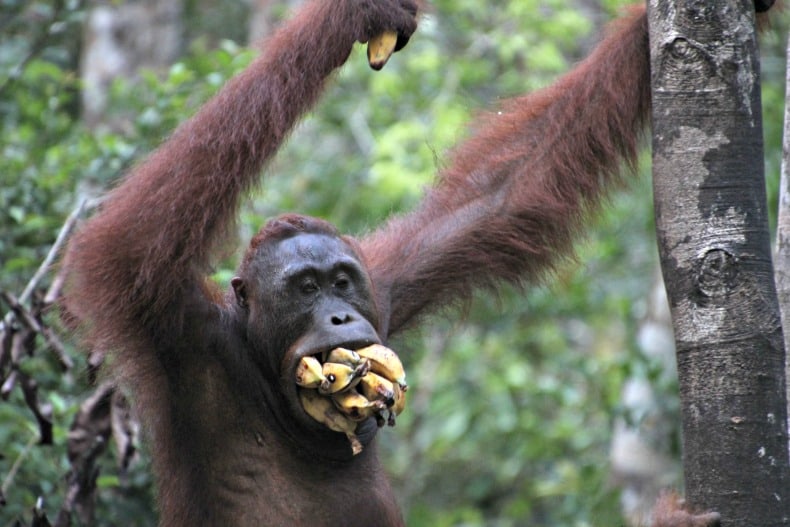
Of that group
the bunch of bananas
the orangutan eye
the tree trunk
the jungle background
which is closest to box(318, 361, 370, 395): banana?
the bunch of bananas

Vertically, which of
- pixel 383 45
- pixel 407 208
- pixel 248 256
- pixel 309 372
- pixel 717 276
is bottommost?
pixel 309 372

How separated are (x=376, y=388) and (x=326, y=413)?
231 millimetres

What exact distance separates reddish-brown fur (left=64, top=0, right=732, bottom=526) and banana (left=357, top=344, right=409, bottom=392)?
1.56 feet

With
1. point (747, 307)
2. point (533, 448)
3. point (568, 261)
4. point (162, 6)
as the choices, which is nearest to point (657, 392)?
point (533, 448)

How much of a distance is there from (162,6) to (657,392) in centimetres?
495

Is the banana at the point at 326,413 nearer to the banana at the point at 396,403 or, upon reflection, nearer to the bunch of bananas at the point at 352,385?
the bunch of bananas at the point at 352,385

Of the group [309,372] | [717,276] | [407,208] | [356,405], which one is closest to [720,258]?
[717,276]

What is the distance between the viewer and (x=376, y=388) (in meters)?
3.40

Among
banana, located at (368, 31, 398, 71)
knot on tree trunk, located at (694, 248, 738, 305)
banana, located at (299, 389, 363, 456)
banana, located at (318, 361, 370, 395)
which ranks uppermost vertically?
banana, located at (368, 31, 398, 71)

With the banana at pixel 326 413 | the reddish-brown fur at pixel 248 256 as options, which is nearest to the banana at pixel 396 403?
the banana at pixel 326 413

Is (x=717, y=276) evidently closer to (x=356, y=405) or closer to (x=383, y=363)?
(x=383, y=363)

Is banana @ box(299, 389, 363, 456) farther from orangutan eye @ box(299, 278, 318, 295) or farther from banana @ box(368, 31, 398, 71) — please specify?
banana @ box(368, 31, 398, 71)

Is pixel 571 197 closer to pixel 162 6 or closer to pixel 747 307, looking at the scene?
pixel 747 307

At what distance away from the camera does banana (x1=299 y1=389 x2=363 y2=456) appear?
3.53 metres
